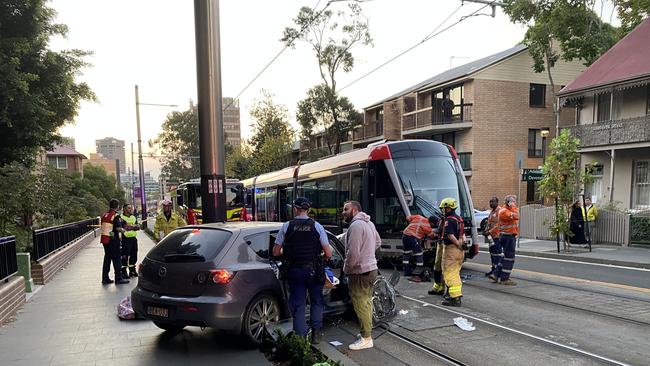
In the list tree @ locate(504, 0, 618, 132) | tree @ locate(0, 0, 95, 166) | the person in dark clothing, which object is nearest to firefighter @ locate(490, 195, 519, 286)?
the person in dark clothing

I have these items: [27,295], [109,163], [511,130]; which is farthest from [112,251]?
[109,163]

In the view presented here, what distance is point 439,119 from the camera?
31047 mm

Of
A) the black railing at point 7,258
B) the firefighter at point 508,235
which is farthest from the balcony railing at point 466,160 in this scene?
the black railing at point 7,258

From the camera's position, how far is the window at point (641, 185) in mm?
19312

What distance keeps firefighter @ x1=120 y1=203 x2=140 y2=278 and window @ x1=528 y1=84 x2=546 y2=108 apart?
91.0 ft

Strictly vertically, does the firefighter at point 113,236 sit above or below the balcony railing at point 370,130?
below

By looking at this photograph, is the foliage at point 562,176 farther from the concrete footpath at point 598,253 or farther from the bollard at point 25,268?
the bollard at point 25,268

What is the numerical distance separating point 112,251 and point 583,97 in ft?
69.8

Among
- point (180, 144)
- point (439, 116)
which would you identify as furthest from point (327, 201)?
point (180, 144)

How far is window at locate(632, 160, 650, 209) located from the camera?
1931 cm

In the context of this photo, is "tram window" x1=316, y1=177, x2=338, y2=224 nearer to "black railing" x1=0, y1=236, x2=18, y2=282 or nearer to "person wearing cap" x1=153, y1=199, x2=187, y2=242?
"person wearing cap" x1=153, y1=199, x2=187, y2=242

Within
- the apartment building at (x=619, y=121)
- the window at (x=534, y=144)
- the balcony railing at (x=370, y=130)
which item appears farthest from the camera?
the balcony railing at (x=370, y=130)

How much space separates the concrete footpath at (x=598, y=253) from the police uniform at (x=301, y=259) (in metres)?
11.0

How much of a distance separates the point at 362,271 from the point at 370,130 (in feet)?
118
